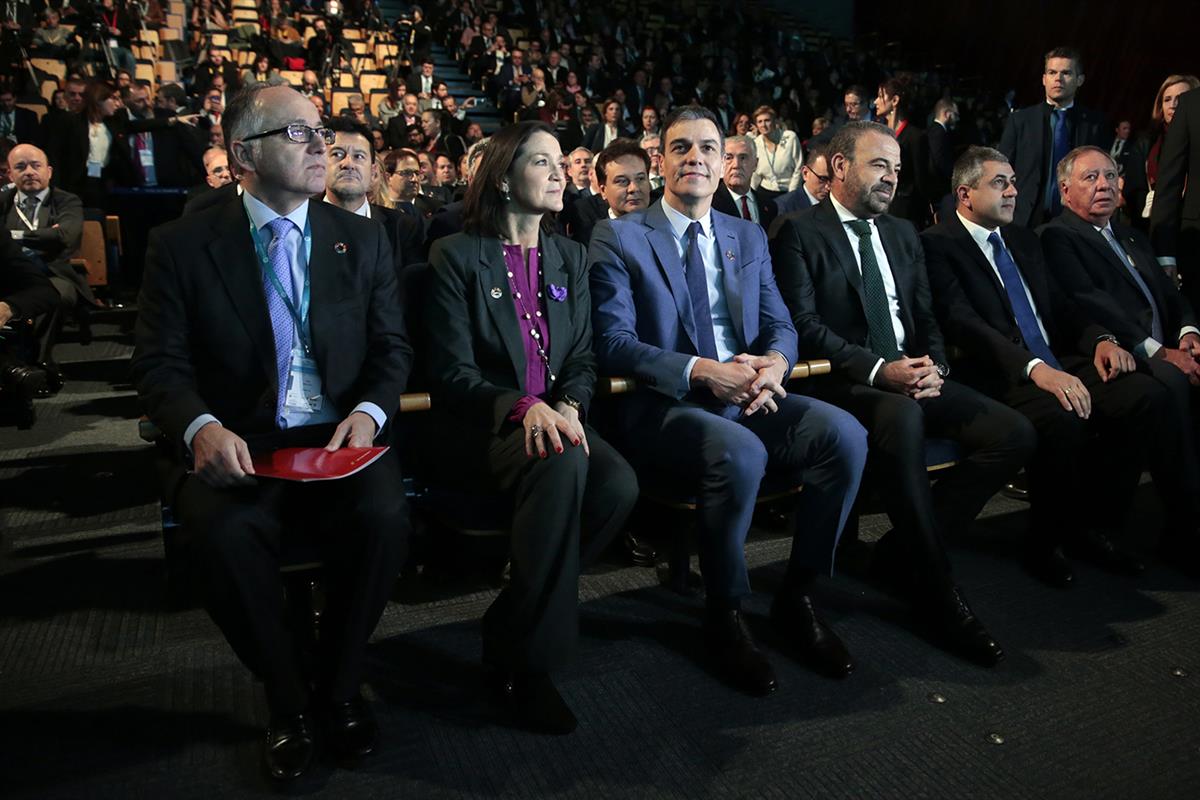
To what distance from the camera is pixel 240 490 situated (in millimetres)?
1758

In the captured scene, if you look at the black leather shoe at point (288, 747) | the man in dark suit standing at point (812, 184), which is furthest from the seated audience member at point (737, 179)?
the black leather shoe at point (288, 747)

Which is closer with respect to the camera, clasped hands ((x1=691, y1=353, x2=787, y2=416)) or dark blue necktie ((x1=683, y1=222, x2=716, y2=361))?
clasped hands ((x1=691, y1=353, x2=787, y2=416))

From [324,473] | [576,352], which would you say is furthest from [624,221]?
[324,473]

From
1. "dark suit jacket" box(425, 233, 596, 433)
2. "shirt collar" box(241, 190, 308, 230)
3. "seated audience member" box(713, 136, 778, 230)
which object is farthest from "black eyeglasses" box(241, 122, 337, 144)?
"seated audience member" box(713, 136, 778, 230)

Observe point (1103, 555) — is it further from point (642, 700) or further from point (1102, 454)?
point (642, 700)

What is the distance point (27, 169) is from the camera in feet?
15.6

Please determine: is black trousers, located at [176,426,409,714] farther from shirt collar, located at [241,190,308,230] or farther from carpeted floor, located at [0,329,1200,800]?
shirt collar, located at [241,190,308,230]

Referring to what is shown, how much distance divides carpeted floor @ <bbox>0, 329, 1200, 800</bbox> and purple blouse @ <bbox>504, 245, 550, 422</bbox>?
2.11 ft

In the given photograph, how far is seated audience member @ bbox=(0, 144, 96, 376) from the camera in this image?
14.8ft

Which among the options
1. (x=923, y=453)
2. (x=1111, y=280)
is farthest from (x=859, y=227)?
(x=1111, y=280)

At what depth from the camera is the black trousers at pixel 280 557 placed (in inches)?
66.0

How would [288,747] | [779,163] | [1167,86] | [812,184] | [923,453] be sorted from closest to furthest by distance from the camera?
[288,747] → [923,453] → [1167,86] → [812,184] → [779,163]

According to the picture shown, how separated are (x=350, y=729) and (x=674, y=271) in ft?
4.44

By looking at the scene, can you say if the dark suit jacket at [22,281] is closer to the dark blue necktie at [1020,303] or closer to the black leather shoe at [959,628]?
the black leather shoe at [959,628]
